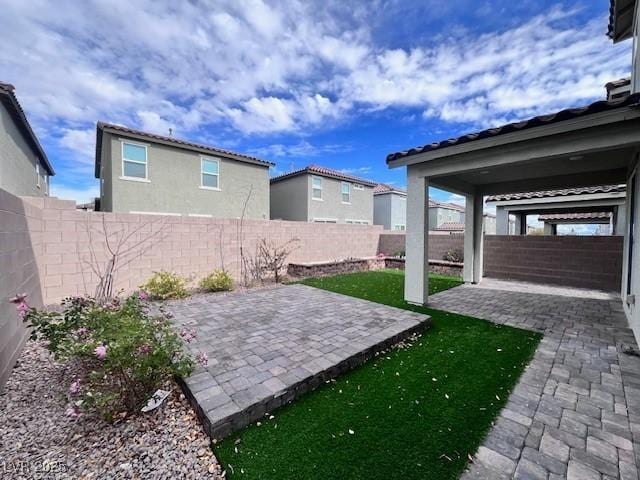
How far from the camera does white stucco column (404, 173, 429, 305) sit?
20.8 ft

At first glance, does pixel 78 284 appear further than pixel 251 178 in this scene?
No

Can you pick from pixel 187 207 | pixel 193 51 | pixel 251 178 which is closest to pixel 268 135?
pixel 251 178

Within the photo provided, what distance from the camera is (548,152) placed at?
460cm

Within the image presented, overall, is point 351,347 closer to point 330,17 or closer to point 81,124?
point 330,17

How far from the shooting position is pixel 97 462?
211cm

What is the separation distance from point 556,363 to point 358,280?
630cm

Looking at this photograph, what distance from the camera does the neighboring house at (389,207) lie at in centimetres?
2616

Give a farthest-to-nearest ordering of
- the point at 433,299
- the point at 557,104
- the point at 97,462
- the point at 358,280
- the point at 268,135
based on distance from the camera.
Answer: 1. the point at 268,135
2. the point at 358,280
3. the point at 557,104
4. the point at 433,299
5. the point at 97,462

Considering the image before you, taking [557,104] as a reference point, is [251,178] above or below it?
below

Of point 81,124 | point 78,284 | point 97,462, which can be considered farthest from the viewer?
point 81,124

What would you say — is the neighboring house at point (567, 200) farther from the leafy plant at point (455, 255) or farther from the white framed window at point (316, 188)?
the white framed window at point (316, 188)

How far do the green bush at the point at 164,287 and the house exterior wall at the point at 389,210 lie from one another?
21.4 metres

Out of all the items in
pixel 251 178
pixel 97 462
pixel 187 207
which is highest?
pixel 251 178

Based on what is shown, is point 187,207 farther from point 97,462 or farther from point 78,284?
point 97,462
